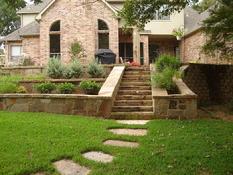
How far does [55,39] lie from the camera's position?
24.5 meters

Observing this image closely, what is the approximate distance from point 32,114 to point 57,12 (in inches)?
584

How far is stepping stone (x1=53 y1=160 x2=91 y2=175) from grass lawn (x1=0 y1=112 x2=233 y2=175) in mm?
92

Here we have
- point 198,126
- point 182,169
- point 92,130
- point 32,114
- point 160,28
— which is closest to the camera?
point 182,169

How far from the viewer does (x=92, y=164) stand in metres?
5.89

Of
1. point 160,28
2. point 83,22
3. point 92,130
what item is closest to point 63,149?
point 92,130

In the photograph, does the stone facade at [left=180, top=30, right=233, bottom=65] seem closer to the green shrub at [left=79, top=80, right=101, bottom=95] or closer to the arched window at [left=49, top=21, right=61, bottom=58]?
the arched window at [left=49, top=21, right=61, bottom=58]

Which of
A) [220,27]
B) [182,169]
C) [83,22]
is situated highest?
[83,22]

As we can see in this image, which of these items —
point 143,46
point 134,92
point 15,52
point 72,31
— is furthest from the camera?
point 15,52

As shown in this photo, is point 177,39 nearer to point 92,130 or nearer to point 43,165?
point 92,130

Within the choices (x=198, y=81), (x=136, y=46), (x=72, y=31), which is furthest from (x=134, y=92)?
(x=136, y=46)

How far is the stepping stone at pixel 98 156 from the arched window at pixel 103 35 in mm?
17944

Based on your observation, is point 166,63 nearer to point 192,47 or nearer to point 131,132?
point 131,132

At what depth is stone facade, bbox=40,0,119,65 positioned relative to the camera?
23859 millimetres

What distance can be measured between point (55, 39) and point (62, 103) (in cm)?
1442
